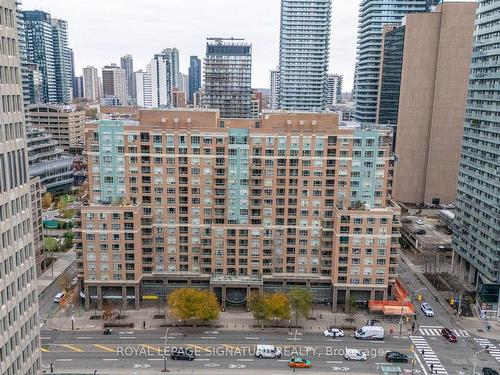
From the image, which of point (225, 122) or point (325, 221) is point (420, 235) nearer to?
point (325, 221)

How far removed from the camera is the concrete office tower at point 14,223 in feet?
147

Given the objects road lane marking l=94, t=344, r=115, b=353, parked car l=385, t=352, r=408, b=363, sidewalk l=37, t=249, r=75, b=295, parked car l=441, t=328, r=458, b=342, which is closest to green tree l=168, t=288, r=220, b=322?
road lane marking l=94, t=344, r=115, b=353

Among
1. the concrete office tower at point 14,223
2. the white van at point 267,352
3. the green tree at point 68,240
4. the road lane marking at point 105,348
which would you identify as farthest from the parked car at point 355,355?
the green tree at point 68,240

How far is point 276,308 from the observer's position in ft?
297

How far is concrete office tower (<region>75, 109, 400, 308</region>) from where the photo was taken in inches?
3784

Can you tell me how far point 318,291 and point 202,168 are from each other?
1442 inches

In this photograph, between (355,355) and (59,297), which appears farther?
(59,297)

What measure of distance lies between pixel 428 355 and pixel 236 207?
4568cm

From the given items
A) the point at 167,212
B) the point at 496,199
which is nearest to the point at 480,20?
the point at 496,199

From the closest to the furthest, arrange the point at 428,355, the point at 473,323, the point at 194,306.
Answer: the point at 428,355, the point at 194,306, the point at 473,323

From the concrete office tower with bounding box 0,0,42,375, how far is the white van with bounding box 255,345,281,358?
41.4 m

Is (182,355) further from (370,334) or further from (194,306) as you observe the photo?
(370,334)

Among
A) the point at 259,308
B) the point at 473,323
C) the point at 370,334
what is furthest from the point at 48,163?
the point at 473,323

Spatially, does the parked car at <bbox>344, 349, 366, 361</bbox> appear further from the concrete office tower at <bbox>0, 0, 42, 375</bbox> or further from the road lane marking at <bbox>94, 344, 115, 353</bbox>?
the concrete office tower at <bbox>0, 0, 42, 375</bbox>
